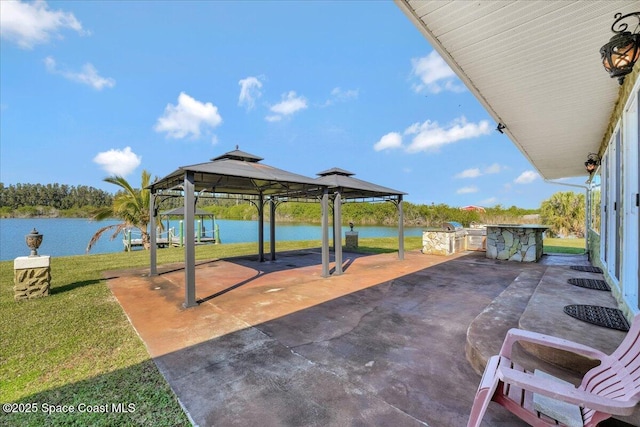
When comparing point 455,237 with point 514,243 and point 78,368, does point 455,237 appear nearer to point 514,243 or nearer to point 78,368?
point 514,243

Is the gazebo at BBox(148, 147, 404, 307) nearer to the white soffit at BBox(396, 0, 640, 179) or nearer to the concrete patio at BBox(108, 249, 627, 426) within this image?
the concrete patio at BBox(108, 249, 627, 426)

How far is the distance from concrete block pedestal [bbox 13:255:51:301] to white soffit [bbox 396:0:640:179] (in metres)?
7.36

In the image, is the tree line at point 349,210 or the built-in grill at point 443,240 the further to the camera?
the tree line at point 349,210

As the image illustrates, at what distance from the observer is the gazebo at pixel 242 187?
480 cm

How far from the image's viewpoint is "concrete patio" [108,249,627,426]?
2.14m

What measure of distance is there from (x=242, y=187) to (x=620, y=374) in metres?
7.90

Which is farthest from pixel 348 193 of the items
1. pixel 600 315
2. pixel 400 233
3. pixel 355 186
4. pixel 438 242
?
pixel 600 315


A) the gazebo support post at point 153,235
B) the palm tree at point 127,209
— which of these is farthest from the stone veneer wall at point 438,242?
the palm tree at point 127,209

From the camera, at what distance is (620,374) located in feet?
5.14

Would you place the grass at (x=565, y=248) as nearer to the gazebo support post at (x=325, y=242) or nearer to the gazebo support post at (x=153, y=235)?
the gazebo support post at (x=325, y=242)

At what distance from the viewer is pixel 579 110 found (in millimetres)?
4406

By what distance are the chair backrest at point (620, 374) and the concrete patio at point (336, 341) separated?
338mm

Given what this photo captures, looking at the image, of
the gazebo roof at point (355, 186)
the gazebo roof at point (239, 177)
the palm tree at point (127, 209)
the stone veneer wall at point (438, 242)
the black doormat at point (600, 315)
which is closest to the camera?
the black doormat at point (600, 315)

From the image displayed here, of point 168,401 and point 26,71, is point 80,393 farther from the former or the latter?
point 26,71
